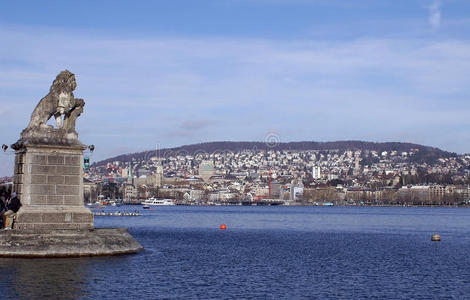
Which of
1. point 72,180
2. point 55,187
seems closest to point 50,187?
point 55,187

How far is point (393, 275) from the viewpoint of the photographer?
27.4 m

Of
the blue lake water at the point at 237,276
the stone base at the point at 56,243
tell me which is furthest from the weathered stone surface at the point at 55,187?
the blue lake water at the point at 237,276

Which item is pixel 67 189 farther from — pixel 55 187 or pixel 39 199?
pixel 39 199

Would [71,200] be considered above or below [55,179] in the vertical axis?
below

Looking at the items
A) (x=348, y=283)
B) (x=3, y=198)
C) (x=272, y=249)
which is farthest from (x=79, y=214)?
(x=272, y=249)

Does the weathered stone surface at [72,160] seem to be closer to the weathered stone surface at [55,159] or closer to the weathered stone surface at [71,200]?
the weathered stone surface at [55,159]

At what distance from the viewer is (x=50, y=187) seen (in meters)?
28.0

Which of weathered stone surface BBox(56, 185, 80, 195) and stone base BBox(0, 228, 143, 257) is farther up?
weathered stone surface BBox(56, 185, 80, 195)

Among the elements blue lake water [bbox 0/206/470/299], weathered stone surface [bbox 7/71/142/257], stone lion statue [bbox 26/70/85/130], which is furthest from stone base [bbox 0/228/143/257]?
stone lion statue [bbox 26/70/85/130]

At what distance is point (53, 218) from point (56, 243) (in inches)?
49.1

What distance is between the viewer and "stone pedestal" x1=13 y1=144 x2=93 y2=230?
90.6ft

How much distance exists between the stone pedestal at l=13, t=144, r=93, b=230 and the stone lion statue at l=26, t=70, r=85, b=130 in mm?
1107

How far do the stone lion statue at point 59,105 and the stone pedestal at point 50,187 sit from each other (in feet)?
3.63

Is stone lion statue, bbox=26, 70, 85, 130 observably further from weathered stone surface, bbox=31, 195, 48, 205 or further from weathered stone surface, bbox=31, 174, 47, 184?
weathered stone surface, bbox=31, 195, 48, 205
